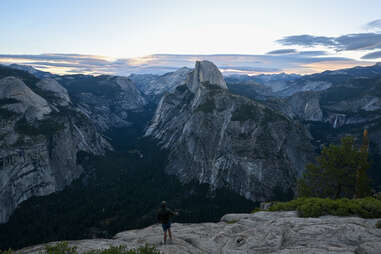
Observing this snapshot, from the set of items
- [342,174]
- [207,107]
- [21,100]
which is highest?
[21,100]

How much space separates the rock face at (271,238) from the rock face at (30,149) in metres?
144

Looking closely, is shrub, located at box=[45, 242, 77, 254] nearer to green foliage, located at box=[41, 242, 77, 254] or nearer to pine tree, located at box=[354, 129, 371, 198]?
green foliage, located at box=[41, 242, 77, 254]

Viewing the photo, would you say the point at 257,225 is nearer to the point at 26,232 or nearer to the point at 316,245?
the point at 316,245

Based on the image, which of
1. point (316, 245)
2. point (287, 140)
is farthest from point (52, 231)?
point (287, 140)

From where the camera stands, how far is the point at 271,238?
75.6ft

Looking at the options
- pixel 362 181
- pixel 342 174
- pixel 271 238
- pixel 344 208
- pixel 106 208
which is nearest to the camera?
pixel 271 238

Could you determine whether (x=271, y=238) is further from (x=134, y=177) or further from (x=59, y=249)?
(x=134, y=177)

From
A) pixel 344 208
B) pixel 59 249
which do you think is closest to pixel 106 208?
pixel 59 249

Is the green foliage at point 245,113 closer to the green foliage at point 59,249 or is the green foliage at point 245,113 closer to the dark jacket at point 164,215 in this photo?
the dark jacket at point 164,215

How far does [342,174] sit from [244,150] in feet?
368

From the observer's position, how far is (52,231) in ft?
409

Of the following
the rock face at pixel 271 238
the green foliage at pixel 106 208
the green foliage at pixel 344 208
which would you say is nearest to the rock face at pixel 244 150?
the green foliage at pixel 106 208

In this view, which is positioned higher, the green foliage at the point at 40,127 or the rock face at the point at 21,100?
the rock face at the point at 21,100

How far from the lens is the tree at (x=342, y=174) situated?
46.7 metres
